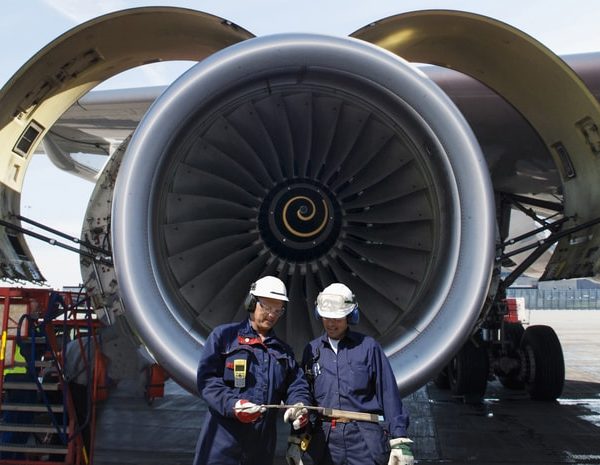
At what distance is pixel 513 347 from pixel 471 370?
0.82m

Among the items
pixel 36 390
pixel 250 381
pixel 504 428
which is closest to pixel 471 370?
pixel 504 428

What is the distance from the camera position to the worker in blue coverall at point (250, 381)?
242cm

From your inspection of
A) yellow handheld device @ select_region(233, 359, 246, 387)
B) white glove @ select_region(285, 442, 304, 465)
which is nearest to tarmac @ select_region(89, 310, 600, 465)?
white glove @ select_region(285, 442, 304, 465)

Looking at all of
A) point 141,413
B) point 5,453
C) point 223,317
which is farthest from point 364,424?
point 141,413

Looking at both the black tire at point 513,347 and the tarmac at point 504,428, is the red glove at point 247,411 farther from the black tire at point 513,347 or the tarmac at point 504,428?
the black tire at point 513,347

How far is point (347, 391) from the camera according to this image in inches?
99.0

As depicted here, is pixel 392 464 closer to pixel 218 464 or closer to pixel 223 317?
pixel 218 464

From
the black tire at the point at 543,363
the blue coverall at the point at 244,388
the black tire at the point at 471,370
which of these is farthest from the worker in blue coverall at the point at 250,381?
the black tire at the point at 543,363

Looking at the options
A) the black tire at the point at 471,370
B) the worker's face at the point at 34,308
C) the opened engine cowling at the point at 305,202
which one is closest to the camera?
the opened engine cowling at the point at 305,202

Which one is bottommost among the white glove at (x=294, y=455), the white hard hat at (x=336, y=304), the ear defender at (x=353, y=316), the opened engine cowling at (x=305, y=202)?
the white glove at (x=294, y=455)

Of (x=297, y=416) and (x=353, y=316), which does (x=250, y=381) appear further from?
(x=353, y=316)

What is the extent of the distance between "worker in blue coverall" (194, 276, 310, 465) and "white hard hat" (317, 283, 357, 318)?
0.49ft

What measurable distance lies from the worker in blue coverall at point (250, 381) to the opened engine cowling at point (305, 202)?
270 mm

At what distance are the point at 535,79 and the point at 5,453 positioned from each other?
12.0 ft
